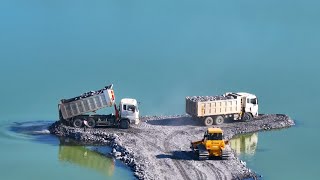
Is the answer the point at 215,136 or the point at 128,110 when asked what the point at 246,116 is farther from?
the point at 215,136

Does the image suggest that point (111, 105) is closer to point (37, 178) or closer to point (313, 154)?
point (37, 178)

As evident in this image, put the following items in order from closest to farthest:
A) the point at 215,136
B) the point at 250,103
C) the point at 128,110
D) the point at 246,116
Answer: the point at 215,136, the point at 128,110, the point at 250,103, the point at 246,116

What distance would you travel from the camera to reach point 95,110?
4688cm

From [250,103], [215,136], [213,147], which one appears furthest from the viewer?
[250,103]

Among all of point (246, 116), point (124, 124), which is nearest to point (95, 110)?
point (124, 124)

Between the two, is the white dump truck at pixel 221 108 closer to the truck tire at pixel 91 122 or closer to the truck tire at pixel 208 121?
the truck tire at pixel 208 121

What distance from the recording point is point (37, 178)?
118ft

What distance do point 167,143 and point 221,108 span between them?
312 inches

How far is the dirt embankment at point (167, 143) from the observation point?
35469 millimetres

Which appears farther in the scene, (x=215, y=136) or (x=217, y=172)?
(x=215, y=136)

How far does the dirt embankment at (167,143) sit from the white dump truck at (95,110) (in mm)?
694

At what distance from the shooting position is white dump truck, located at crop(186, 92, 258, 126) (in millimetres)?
47938

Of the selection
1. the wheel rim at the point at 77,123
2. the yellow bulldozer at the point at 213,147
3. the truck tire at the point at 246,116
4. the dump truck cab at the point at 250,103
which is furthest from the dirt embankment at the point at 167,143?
the dump truck cab at the point at 250,103

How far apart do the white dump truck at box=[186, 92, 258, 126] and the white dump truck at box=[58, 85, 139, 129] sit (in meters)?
4.67
